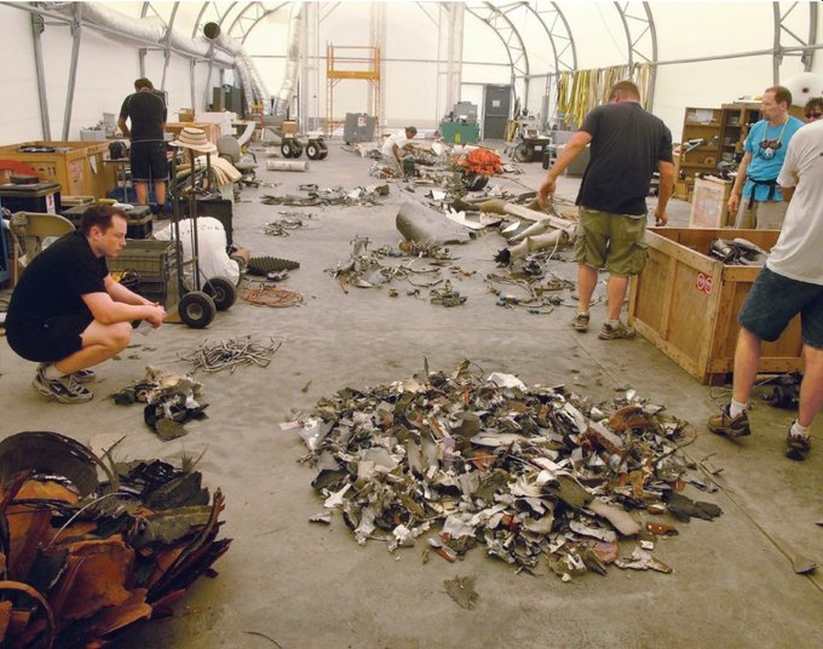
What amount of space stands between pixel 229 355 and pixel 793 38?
13.7 metres

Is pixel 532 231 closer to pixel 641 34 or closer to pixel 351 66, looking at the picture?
pixel 641 34

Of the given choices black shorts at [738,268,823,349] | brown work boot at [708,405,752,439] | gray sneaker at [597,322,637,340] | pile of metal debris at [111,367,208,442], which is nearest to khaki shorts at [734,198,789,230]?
gray sneaker at [597,322,637,340]

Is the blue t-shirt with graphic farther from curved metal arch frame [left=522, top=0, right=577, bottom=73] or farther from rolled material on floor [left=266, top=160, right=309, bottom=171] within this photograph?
curved metal arch frame [left=522, top=0, right=577, bottom=73]

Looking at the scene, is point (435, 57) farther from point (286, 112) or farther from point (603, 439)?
point (603, 439)

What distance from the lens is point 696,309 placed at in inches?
205

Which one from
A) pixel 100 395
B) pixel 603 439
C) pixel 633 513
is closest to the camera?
pixel 633 513

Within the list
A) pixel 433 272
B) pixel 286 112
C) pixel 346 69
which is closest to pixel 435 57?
pixel 346 69

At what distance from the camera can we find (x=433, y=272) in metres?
8.43

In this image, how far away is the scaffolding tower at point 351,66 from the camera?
32062 millimetres

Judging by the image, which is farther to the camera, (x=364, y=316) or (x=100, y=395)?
(x=364, y=316)

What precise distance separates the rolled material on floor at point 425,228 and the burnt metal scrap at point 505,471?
5.14 m

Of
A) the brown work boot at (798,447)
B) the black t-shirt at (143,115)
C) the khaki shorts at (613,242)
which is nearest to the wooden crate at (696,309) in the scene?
the khaki shorts at (613,242)

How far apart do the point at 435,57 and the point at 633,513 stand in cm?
3285

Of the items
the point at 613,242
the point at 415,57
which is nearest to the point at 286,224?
the point at 613,242
